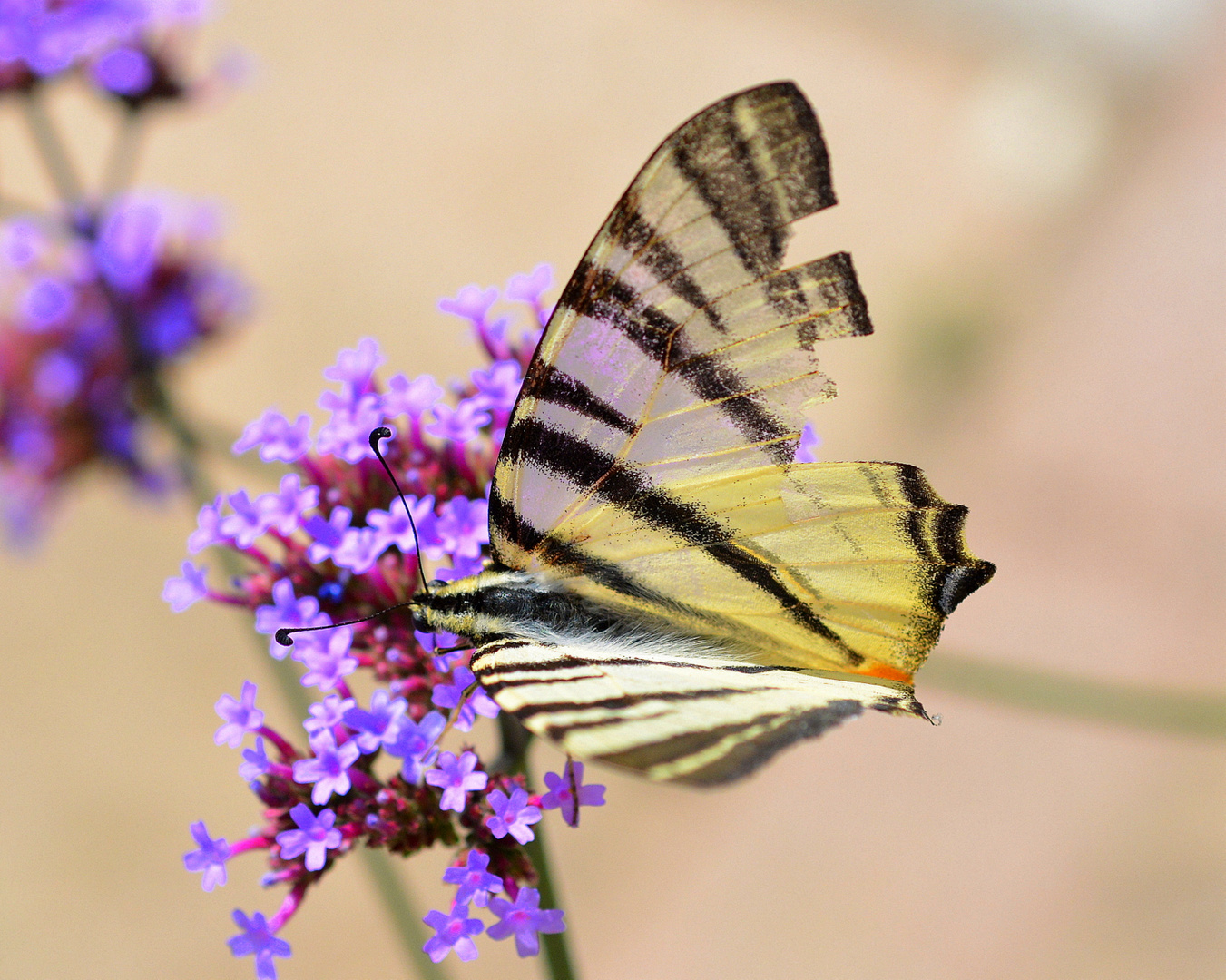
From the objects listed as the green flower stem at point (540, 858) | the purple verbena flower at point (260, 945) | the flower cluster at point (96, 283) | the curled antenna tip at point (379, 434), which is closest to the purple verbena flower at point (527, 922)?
the green flower stem at point (540, 858)

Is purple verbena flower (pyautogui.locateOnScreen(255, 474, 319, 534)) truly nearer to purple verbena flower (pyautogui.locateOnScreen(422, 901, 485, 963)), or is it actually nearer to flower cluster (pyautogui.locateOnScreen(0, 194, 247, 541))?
purple verbena flower (pyautogui.locateOnScreen(422, 901, 485, 963))

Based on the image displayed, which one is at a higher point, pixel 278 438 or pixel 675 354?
pixel 278 438

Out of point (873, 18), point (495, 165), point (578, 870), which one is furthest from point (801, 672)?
point (873, 18)

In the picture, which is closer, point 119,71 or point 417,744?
point 417,744

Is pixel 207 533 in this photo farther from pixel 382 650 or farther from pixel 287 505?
pixel 382 650

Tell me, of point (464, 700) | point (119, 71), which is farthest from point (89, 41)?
point (464, 700)

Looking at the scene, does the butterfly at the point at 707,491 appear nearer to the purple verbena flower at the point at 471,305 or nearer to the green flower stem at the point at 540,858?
the green flower stem at the point at 540,858

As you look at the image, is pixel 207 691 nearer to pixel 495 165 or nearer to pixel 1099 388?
pixel 495 165
